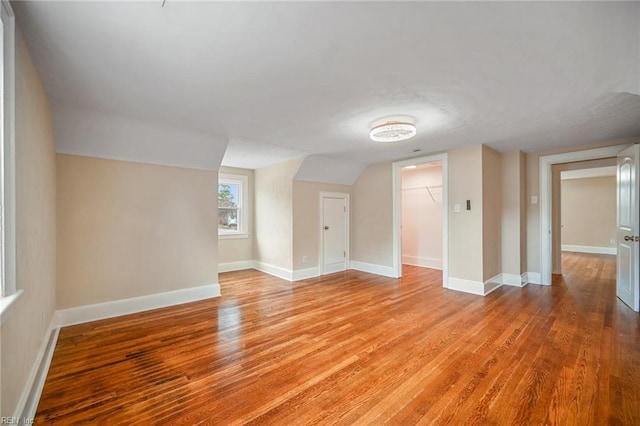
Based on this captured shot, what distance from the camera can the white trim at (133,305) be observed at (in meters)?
3.02

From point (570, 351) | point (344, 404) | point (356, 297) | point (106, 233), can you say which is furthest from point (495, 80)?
point (106, 233)

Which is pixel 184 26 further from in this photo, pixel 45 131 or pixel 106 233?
pixel 106 233

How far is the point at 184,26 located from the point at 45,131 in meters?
1.94

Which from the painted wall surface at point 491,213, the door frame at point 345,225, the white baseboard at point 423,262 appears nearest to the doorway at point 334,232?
the door frame at point 345,225

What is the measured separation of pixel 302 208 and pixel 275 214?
66 cm

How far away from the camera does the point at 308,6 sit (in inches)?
52.8

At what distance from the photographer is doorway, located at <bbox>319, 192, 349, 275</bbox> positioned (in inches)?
216

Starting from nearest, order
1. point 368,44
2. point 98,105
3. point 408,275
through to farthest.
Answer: point 368,44, point 98,105, point 408,275

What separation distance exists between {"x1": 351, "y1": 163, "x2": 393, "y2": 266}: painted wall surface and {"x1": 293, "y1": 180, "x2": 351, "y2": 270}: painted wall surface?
0.91 meters

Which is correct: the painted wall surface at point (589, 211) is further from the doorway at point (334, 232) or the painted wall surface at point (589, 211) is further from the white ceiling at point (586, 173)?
the doorway at point (334, 232)

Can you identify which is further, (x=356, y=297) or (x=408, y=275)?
(x=408, y=275)

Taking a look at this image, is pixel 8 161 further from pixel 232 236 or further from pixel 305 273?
pixel 232 236

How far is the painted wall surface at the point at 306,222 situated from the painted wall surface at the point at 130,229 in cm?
151

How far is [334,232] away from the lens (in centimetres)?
571
